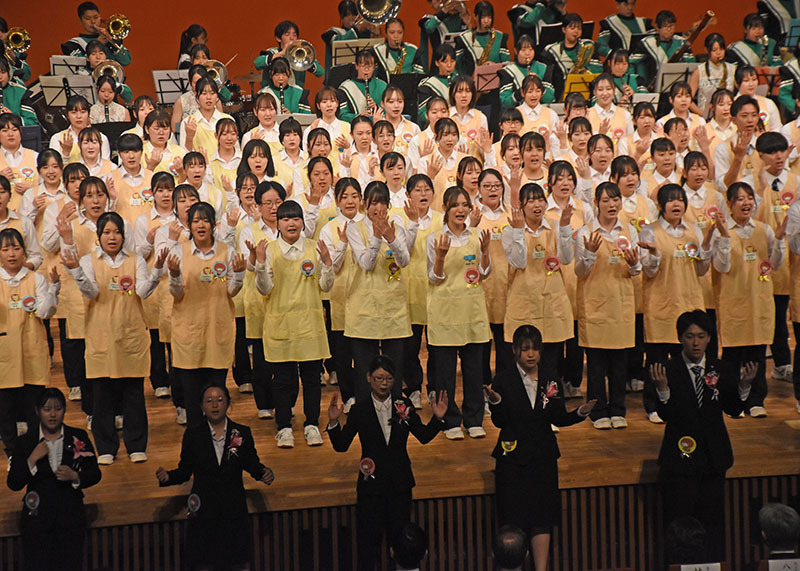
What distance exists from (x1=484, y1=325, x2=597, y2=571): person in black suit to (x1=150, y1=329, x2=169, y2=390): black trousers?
2432 millimetres

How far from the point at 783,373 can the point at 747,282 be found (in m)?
1.01

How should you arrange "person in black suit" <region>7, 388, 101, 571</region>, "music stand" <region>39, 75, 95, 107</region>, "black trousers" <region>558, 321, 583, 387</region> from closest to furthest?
"person in black suit" <region>7, 388, 101, 571</region> < "black trousers" <region>558, 321, 583, 387</region> < "music stand" <region>39, 75, 95, 107</region>

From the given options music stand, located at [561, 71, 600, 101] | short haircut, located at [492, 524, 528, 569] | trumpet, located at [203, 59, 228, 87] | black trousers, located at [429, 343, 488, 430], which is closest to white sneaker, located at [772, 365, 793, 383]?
black trousers, located at [429, 343, 488, 430]

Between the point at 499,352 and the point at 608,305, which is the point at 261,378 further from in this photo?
the point at 608,305

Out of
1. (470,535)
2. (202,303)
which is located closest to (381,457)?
(470,535)

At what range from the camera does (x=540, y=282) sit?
5.24 m

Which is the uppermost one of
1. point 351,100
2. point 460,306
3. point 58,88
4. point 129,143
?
point 58,88

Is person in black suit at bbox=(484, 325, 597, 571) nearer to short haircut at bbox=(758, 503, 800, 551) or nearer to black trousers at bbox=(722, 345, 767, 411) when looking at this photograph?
short haircut at bbox=(758, 503, 800, 551)

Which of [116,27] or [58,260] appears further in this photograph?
[116,27]

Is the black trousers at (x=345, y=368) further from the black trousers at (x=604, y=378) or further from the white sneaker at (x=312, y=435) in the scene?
the black trousers at (x=604, y=378)

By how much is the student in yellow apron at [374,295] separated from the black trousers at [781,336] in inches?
97.5

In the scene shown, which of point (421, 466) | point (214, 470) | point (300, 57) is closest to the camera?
point (214, 470)

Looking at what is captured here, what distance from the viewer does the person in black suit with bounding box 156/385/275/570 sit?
4.17 metres

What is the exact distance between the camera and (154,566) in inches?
174
